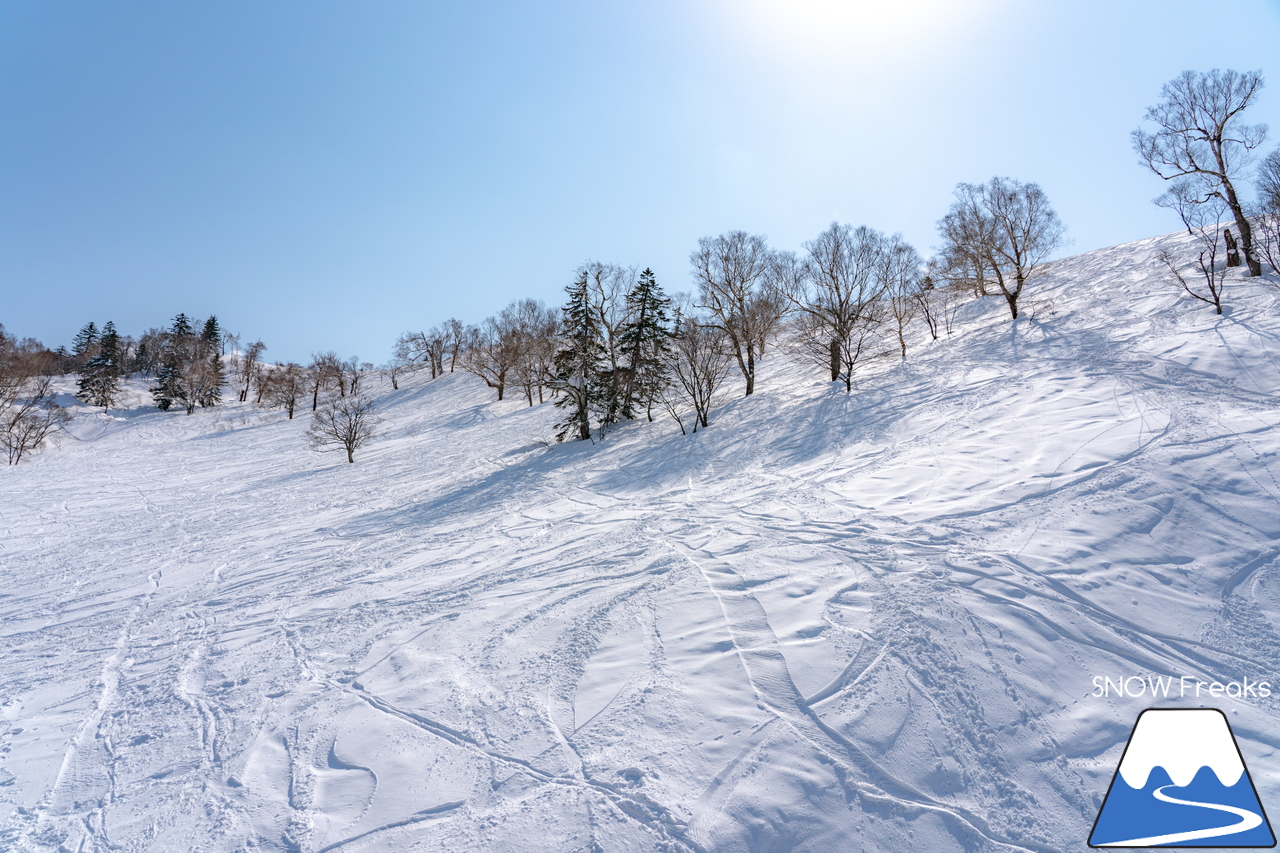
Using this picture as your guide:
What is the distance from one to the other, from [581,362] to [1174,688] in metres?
19.6

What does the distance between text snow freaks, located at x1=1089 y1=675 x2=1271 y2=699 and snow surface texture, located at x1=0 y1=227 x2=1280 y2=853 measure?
3.9 inches

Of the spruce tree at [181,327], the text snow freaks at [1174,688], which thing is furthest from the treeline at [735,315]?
the spruce tree at [181,327]

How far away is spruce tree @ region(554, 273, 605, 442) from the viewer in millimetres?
21391

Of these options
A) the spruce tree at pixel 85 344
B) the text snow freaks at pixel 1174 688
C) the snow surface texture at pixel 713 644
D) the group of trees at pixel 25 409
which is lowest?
the text snow freaks at pixel 1174 688

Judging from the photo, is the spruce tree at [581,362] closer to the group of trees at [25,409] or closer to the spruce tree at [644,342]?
the spruce tree at [644,342]

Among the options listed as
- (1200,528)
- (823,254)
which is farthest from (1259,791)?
(823,254)

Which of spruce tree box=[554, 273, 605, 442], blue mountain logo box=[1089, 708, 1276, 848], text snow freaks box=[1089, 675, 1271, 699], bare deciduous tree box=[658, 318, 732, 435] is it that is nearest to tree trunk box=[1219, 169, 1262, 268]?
bare deciduous tree box=[658, 318, 732, 435]

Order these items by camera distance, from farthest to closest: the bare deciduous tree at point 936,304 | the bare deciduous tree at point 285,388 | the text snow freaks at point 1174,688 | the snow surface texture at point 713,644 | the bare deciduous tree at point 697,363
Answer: the bare deciduous tree at point 285,388 < the bare deciduous tree at point 936,304 < the bare deciduous tree at point 697,363 < the text snow freaks at point 1174,688 < the snow surface texture at point 713,644

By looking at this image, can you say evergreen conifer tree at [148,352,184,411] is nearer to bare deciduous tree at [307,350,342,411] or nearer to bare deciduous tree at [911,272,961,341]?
bare deciduous tree at [307,350,342,411]

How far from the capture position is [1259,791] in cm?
322

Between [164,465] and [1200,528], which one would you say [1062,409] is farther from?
[164,465]

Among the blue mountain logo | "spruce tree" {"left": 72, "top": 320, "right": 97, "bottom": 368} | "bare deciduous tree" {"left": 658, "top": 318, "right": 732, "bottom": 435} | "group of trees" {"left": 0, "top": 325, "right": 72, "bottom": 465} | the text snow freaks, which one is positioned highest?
"spruce tree" {"left": 72, "top": 320, "right": 97, "bottom": 368}

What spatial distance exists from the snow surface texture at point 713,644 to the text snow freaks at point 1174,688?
0.10 metres

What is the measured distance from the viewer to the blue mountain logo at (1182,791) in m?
3.07
